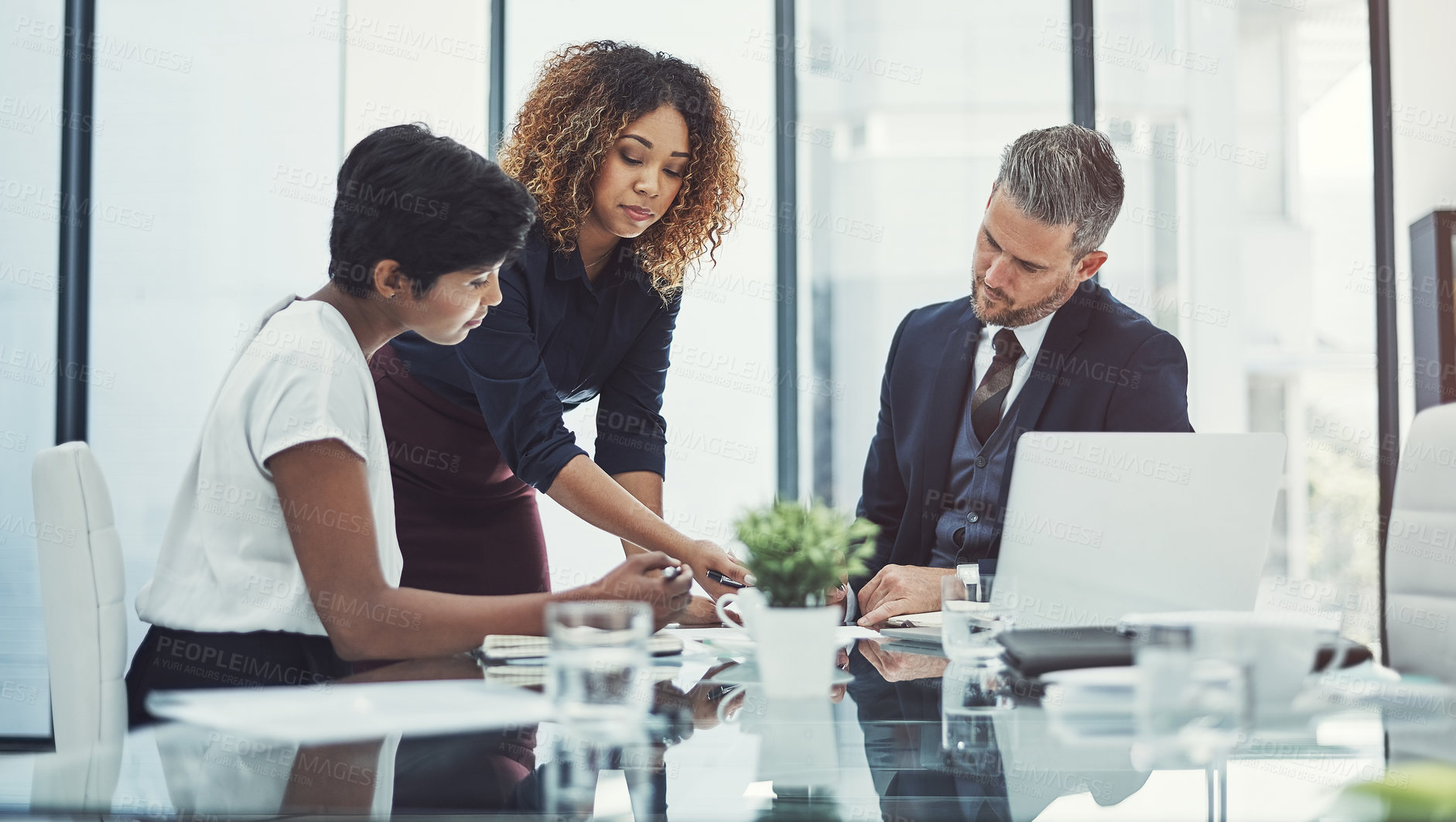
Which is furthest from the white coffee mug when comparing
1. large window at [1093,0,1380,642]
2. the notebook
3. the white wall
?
the white wall

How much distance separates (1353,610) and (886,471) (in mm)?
2357

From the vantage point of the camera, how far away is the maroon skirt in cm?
214

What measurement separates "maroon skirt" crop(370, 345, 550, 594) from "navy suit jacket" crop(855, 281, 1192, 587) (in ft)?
2.47

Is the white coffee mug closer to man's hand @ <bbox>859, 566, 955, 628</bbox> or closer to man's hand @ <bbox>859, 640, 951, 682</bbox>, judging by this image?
man's hand @ <bbox>859, 640, 951, 682</bbox>

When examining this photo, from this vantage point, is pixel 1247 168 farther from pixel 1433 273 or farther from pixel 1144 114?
pixel 1433 273

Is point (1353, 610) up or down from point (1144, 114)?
down

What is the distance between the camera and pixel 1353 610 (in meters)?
3.71

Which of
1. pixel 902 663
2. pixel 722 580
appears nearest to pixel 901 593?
pixel 722 580

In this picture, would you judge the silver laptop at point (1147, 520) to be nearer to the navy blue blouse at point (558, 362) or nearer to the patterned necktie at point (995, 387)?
the patterned necktie at point (995, 387)

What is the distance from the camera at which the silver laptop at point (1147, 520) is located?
55.9 inches

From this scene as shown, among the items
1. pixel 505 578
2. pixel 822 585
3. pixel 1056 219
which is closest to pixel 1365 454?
pixel 1056 219

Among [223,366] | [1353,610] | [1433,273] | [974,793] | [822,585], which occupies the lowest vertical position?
[1353,610]

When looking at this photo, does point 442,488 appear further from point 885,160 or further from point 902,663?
point 885,160

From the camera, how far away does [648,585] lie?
1299mm
